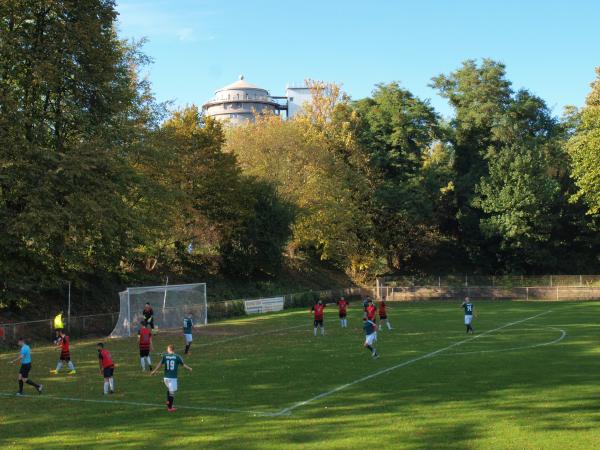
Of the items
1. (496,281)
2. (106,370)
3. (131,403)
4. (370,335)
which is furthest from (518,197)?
(131,403)

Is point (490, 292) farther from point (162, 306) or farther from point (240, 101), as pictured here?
point (240, 101)

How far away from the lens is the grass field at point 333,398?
13430 millimetres

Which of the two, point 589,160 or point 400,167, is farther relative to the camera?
point 400,167

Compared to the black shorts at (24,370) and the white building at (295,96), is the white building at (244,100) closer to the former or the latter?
the white building at (295,96)

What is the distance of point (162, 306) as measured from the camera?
3944 centimetres

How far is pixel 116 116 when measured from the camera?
4153 centimetres

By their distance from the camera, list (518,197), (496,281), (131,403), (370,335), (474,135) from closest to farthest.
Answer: (131,403), (370,335), (518,197), (496,281), (474,135)

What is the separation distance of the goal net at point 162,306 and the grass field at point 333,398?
510 cm

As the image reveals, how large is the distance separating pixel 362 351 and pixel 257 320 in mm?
18046

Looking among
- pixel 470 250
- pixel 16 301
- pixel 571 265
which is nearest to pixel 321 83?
pixel 470 250

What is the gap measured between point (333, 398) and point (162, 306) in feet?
79.3

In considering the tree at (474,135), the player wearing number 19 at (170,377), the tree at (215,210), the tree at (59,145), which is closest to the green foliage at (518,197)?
the tree at (474,135)

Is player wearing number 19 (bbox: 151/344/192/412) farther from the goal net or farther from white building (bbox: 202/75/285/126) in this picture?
white building (bbox: 202/75/285/126)

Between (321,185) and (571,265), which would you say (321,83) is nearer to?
(321,185)
